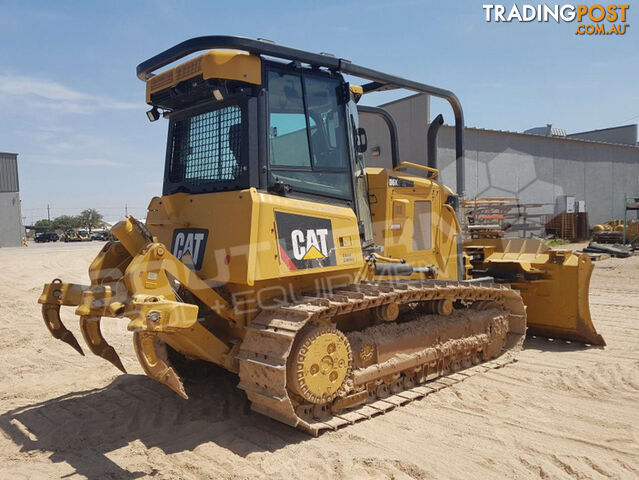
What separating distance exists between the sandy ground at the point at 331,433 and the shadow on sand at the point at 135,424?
0.02 m

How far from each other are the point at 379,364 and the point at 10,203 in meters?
41.6

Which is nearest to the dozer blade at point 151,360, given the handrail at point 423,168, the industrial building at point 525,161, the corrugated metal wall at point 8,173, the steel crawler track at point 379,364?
the steel crawler track at point 379,364

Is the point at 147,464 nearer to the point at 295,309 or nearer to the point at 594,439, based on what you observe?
the point at 295,309

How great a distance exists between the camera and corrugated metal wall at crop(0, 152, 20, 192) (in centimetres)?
3947

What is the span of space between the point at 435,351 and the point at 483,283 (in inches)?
56.3

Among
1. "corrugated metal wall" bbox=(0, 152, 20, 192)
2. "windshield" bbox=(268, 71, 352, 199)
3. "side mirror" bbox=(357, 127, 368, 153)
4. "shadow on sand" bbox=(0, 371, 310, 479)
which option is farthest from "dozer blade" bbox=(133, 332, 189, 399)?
"corrugated metal wall" bbox=(0, 152, 20, 192)

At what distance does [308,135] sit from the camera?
4.85 meters

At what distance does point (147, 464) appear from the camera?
3.98 meters

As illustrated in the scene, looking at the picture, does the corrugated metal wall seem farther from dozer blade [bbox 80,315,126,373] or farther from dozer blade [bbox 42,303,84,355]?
dozer blade [bbox 80,315,126,373]

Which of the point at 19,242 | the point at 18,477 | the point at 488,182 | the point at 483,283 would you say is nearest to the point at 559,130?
the point at 488,182

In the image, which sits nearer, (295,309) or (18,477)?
(18,477)

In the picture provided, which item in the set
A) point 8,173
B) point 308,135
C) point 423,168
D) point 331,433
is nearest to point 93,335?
point 331,433

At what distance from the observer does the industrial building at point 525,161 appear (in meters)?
19.8

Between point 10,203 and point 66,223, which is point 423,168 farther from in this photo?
point 66,223
